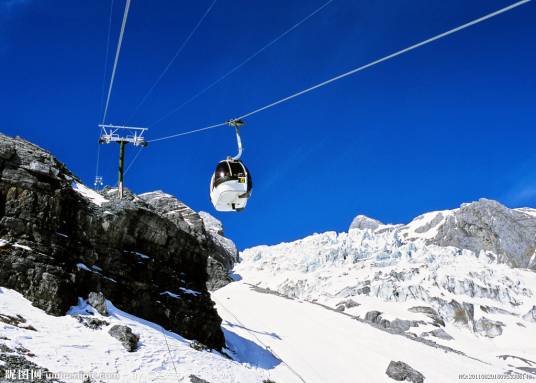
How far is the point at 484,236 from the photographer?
A: 19912 centimetres

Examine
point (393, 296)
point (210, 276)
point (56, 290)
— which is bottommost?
point (56, 290)

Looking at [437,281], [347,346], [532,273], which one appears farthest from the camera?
[532,273]

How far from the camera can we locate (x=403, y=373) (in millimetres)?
35906

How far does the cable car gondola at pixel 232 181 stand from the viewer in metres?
→ 15.6

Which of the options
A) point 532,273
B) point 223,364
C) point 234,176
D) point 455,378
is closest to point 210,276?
point 455,378

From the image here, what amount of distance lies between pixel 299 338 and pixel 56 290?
24.1 m

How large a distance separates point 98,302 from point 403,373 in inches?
900

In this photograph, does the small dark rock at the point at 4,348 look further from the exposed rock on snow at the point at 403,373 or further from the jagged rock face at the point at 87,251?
the exposed rock on snow at the point at 403,373

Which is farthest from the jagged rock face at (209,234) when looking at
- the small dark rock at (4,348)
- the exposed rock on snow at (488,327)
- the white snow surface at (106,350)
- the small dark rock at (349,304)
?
the exposed rock on snow at (488,327)

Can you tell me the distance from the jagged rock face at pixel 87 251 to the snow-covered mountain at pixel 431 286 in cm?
2051

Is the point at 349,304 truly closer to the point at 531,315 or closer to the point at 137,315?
the point at 531,315

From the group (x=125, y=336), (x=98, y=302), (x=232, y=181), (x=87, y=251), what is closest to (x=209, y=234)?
(x=87, y=251)

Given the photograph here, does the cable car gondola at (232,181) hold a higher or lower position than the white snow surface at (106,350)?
higher

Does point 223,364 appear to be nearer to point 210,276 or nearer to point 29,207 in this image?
point 29,207
